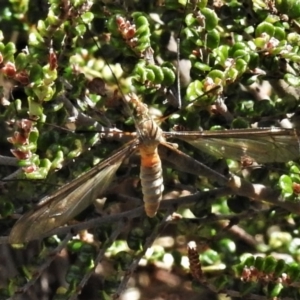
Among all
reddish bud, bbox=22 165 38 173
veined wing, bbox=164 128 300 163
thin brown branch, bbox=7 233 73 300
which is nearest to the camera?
reddish bud, bbox=22 165 38 173

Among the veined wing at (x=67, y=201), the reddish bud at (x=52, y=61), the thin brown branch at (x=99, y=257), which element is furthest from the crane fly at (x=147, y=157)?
the reddish bud at (x=52, y=61)

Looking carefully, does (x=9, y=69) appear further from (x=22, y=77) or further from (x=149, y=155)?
(x=149, y=155)

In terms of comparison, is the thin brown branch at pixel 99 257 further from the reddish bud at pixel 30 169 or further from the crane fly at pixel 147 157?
the reddish bud at pixel 30 169

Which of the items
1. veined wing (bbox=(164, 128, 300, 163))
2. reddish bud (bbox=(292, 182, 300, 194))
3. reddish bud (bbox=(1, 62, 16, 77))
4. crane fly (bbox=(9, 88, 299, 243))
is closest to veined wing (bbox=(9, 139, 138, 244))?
crane fly (bbox=(9, 88, 299, 243))

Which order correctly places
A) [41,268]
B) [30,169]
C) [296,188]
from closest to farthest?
[30,169] → [296,188] → [41,268]

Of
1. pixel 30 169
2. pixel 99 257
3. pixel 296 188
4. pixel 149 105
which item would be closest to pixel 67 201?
pixel 30 169

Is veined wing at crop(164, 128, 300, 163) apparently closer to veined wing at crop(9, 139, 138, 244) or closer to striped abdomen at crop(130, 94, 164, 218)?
striped abdomen at crop(130, 94, 164, 218)

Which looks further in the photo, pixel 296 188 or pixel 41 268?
pixel 41 268
